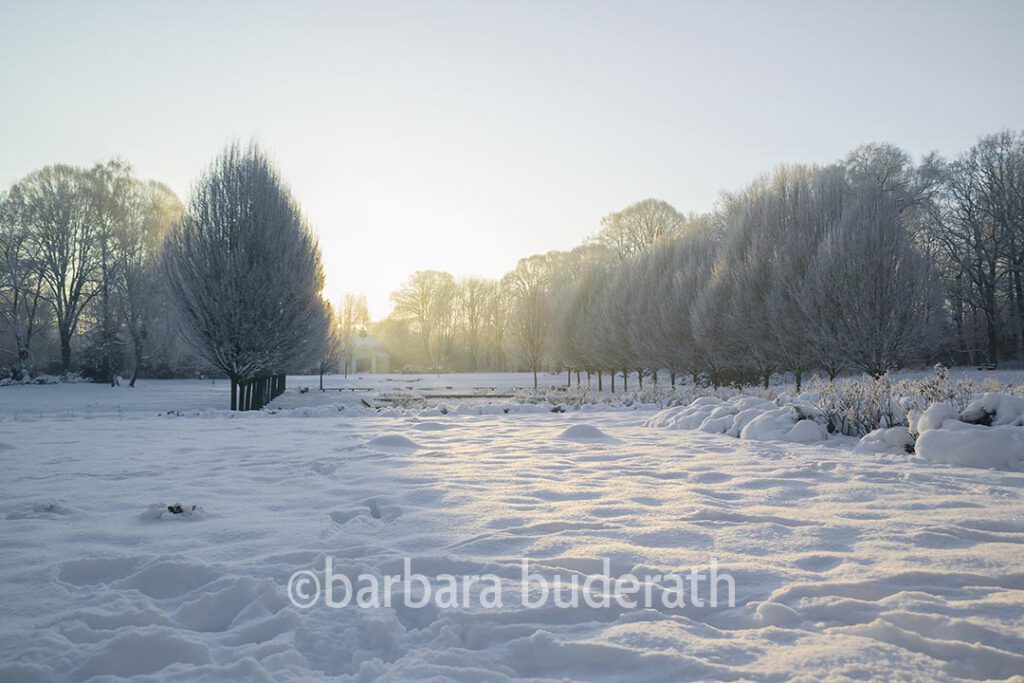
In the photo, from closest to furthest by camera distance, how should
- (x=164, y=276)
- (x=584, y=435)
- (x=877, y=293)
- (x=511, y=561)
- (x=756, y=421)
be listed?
1. (x=511, y=561)
2. (x=756, y=421)
3. (x=584, y=435)
4. (x=164, y=276)
5. (x=877, y=293)

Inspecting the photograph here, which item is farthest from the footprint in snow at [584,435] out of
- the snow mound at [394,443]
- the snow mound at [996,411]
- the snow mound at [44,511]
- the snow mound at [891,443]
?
the snow mound at [44,511]

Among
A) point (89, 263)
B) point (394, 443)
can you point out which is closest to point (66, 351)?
point (89, 263)

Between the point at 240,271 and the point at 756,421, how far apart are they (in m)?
12.6

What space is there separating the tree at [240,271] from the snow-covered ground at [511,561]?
8.93 metres

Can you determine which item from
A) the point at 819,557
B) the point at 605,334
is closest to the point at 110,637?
the point at 819,557

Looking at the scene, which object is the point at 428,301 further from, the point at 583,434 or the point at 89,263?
the point at 583,434

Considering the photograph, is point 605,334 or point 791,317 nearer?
point 791,317

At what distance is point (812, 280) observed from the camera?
54.2ft

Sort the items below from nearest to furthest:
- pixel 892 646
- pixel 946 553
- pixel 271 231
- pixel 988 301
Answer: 1. pixel 892 646
2. pixel 946 553
3. pixel 271 231
4. pixel 988 301

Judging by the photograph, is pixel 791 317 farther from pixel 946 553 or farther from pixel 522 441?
pixel 946 553

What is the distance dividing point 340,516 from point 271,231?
12.9 m

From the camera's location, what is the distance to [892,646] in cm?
189

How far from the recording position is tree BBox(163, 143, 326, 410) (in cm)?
1406

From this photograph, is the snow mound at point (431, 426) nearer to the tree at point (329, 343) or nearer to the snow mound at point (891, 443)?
the snow mound at point (891, 443)
